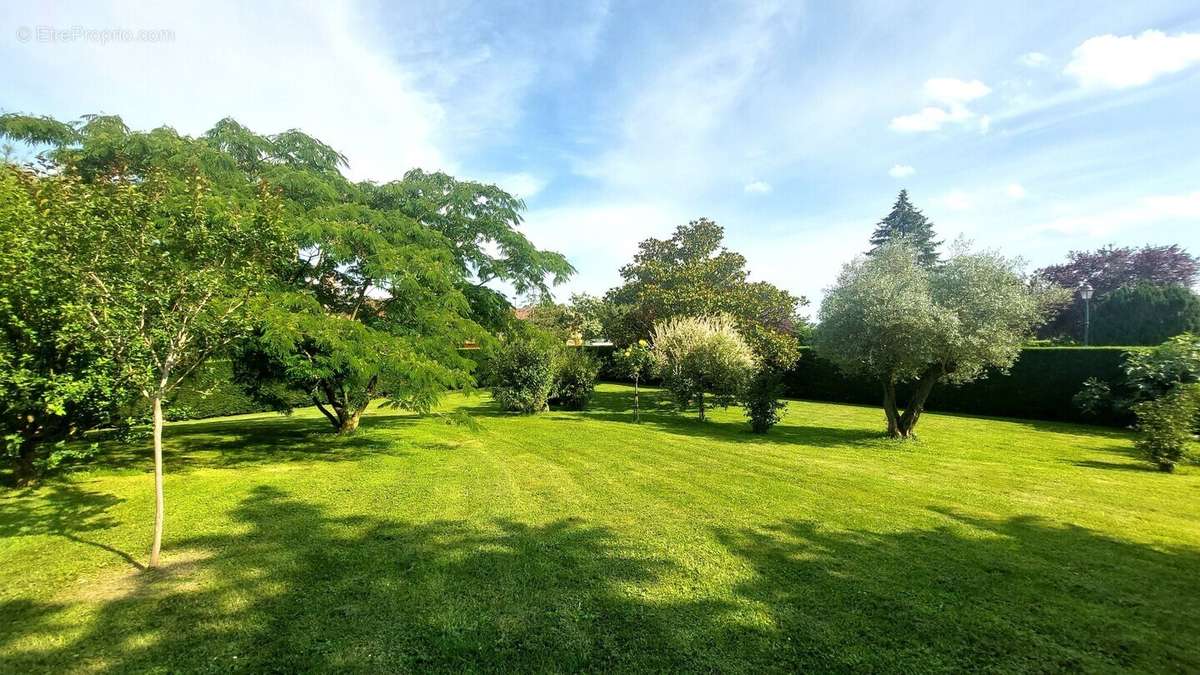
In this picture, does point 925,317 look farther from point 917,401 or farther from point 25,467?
point 25,467

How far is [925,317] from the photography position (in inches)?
392

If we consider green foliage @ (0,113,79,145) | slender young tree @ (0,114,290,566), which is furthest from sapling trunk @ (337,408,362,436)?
green foliage @ (0,113,79,145)

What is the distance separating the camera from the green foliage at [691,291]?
23.8 meters

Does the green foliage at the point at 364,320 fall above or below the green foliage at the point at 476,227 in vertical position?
below

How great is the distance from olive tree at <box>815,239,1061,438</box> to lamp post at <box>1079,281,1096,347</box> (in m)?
30.7

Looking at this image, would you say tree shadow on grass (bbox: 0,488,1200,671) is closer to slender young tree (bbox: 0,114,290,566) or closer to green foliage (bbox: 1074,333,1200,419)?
slender young tree (bbox: 0,114,290,566)

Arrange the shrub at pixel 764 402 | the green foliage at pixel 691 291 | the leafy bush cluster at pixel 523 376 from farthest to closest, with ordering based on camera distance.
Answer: the green foliage at pixel 691 291
the leafy bush cluster at pixel 523 376
the shrub at pixel 764 402

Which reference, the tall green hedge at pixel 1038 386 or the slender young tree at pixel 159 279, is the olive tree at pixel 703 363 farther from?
the slender young tree at pixel 159 279

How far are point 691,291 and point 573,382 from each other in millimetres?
8444

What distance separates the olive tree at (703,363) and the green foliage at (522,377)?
4.16 m

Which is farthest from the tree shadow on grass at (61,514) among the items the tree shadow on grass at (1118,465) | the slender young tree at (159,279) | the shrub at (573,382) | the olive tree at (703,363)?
the tree shadow on grass at (1118,465)

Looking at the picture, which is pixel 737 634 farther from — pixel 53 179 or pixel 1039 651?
pixel 53 179

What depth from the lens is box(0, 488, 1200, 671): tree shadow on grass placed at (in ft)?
10.3

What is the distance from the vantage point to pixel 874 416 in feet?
52.9
